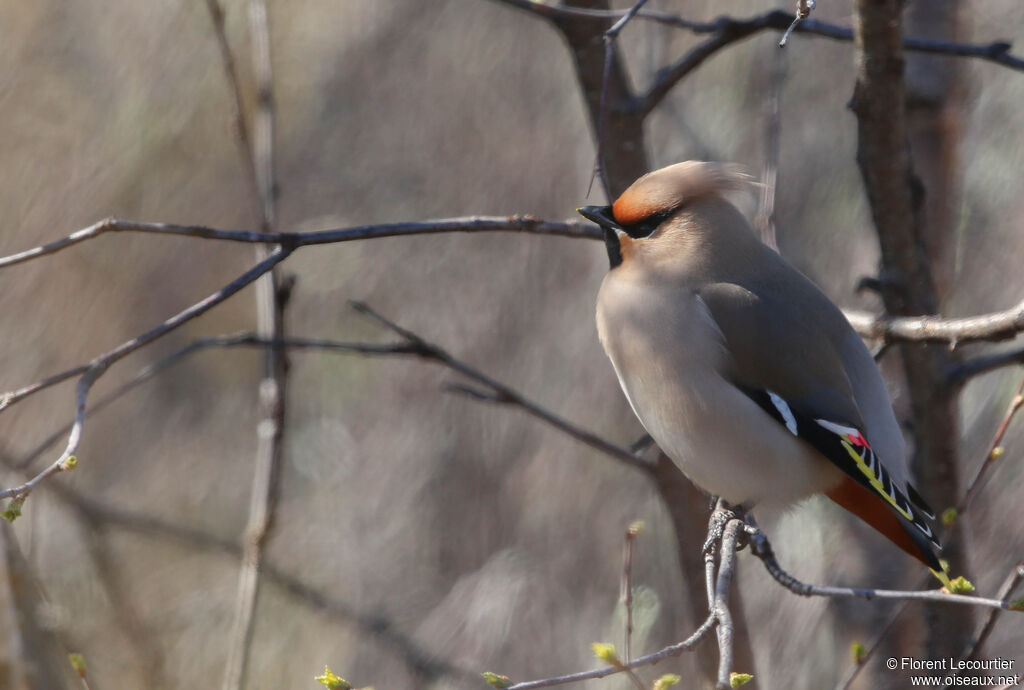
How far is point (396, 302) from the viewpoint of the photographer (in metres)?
5.30

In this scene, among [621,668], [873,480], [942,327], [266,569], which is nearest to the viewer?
[621,668]

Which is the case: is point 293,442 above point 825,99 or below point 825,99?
below

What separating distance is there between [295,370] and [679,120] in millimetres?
2189

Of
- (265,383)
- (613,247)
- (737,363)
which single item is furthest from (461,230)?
(265,383)

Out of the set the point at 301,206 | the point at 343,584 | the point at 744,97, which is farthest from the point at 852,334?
the point at 301,206

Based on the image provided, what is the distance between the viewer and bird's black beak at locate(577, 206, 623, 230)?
2.77 m

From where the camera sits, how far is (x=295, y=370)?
553 centimetres

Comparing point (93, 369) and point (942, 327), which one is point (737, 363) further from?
point (93, 369)

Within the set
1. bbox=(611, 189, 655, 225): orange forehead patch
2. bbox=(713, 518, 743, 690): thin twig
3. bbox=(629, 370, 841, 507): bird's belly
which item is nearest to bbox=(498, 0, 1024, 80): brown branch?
bbox=(611, 189, 655, 225): orange forehead patch

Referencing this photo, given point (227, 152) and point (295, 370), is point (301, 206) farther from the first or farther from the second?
point (295, 370)

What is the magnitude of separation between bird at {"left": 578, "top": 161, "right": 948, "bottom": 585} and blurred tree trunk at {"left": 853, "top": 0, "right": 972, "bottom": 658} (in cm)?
20

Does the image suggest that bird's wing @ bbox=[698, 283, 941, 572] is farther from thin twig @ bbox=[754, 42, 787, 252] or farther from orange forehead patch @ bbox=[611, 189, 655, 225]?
thin twig @ bbox=[754, 42, 787, 252]

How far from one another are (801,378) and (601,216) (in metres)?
0.59

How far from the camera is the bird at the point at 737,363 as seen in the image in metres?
2.65
